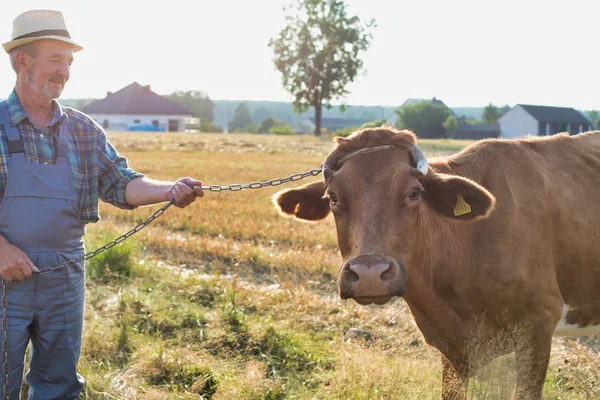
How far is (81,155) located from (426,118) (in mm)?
71764

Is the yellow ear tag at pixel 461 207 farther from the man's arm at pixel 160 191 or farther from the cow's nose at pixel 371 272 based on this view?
the man's arm at pixel 160 191

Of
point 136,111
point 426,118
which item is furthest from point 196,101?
point 426,118

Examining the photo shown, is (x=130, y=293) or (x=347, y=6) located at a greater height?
(x=347, y=6)

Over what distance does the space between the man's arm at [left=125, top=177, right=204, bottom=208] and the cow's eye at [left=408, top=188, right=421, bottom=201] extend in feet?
4.70

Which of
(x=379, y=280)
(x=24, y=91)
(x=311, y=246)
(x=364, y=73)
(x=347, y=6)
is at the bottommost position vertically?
(x=311, y=246)

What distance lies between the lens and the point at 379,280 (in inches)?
150

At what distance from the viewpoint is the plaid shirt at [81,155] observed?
393 centimetres

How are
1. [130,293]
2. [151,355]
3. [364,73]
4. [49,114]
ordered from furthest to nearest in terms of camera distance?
[364,73] → [130,293] → [151,355] → [49,114]

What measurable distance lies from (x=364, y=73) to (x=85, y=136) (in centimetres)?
6835

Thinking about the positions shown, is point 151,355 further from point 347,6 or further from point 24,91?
point 347,6

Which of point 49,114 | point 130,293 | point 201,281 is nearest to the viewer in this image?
point 49,114

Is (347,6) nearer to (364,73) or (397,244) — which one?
(364,73)

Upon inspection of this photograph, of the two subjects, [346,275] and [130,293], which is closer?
[346,275]

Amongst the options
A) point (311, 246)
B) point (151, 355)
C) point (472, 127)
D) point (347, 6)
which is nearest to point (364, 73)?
point (347, 6)
